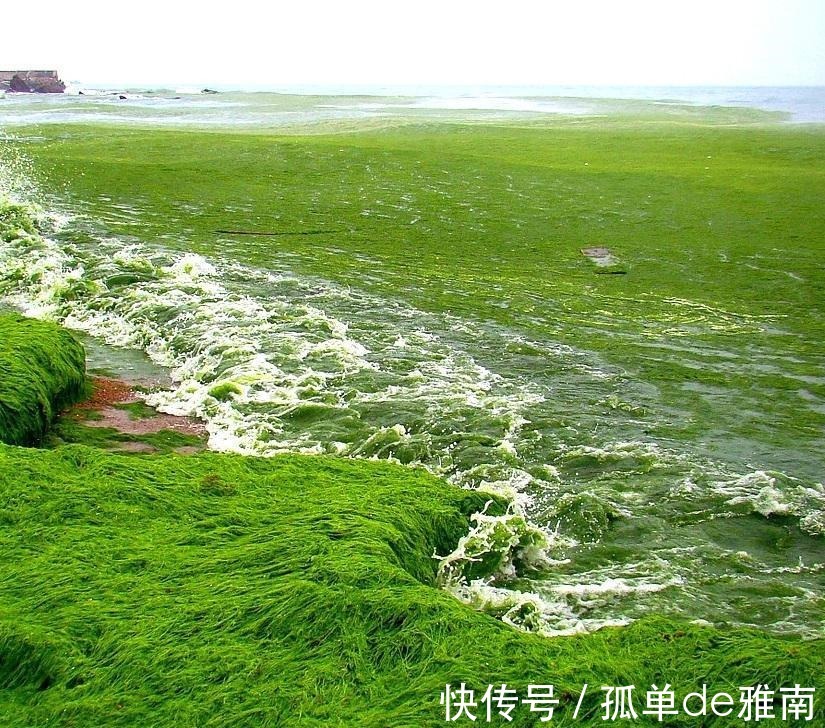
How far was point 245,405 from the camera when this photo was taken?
7883 millimetres

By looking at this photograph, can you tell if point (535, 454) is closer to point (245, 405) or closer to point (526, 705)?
point (245, 405)

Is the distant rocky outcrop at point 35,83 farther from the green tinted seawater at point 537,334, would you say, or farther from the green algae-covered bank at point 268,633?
the green algae-covered bank at point 268,633

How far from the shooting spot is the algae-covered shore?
144 inches

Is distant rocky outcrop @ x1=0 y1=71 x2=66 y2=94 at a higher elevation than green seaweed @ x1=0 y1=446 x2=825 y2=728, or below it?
higher

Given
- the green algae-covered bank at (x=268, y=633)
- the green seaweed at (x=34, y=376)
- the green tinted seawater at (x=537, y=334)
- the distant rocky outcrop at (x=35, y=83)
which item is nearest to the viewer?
the green algae-covered bank at (x=268, y=633)

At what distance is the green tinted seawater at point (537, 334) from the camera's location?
5.81 meters

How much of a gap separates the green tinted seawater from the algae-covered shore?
43 millimetres

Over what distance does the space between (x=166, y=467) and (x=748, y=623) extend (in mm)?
3777

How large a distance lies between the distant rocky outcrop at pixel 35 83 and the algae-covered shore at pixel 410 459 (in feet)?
223

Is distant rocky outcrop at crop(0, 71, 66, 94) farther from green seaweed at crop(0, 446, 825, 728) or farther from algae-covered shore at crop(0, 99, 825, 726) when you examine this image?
green seaweed at crop(0, 446, 825, 728)

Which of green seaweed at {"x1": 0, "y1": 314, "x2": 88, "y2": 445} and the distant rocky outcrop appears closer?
green seaweed at {"x1": 0, "y1": 314, "x2": 88, "y2": 445}

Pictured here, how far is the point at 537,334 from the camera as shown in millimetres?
9703

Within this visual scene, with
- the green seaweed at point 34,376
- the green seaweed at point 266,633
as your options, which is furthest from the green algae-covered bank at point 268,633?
the green seaweed at point 34,376

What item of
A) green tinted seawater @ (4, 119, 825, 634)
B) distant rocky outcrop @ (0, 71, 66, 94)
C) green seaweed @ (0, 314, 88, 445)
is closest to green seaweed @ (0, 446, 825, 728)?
green tinted seawater @ (4, 119, 825, 634)
